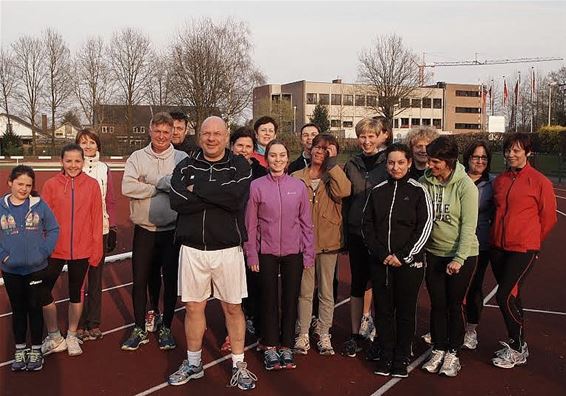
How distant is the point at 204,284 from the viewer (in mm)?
4578

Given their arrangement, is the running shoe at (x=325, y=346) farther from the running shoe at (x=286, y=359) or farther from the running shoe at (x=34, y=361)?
the running shoe at (x=34, y=361)

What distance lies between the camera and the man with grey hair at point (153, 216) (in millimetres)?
5348

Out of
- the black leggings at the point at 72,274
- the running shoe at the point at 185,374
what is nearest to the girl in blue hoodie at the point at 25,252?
the black leggings at the point at 72,274

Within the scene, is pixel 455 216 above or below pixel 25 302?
above

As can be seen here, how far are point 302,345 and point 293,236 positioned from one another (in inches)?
45.3

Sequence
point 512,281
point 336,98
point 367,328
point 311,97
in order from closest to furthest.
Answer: point 512,281 < point 367,328 < point 311,97 < point 336,98

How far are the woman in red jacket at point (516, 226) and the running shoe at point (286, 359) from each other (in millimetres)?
1821

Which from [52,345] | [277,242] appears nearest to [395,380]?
[277,242]

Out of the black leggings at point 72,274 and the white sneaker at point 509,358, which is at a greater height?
the black leggings at point 72,274

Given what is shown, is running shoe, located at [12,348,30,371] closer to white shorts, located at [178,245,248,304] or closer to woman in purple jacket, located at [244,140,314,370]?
white shorts, located at [178,245,248,304]

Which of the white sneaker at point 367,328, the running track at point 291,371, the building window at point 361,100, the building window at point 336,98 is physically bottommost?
the running track at point 291,371

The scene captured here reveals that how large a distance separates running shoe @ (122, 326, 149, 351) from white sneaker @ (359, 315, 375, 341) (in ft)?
7.17

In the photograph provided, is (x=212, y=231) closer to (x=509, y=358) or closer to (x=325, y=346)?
(x=325, y=346)

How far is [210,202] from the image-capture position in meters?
4.39
